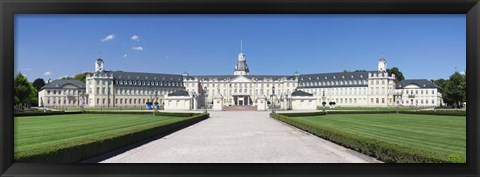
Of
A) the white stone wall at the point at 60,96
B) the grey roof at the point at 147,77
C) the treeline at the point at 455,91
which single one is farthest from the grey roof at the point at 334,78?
the white stone wall at the point at 60,96

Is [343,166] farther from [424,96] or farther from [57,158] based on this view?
[424,96]

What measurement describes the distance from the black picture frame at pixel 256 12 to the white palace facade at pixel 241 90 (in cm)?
2924

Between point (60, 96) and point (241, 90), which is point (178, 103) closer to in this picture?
point (60, 96)

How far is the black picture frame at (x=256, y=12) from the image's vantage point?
203 inches

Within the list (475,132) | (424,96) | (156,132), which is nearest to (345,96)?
(424,96)

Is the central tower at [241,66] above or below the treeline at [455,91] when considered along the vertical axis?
above

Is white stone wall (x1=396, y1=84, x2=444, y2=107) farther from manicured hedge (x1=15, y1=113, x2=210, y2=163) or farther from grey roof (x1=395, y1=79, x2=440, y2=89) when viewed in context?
manicured hedge (x1=15, y1=113, x2=210, y2=163)

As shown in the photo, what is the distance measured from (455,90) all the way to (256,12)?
36.9m

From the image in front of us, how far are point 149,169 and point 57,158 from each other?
247cm

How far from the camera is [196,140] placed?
11.8 meters

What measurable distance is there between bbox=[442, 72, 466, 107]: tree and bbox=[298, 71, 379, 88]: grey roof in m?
21.9

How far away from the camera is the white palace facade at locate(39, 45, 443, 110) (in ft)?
153

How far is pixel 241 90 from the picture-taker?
248 ft

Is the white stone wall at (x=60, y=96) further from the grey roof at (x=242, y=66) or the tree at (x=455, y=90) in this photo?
the grey roof at (x=242, y=66)
